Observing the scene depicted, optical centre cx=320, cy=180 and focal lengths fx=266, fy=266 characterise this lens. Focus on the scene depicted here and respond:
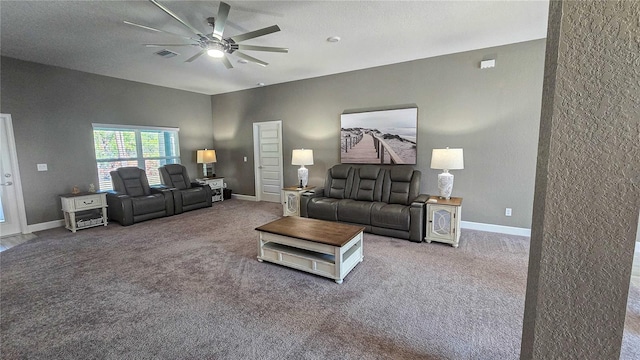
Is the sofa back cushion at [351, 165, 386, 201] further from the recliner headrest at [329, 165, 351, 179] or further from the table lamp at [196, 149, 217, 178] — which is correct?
the table lamp at [196, 149, 217, 178]

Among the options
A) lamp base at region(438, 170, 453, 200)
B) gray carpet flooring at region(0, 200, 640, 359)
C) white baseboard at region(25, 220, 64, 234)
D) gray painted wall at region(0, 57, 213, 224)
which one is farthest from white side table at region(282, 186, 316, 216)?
white baseboard at region(25, 220, 64, 234)

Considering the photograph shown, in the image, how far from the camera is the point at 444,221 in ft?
11.6

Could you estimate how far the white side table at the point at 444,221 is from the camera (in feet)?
11.3

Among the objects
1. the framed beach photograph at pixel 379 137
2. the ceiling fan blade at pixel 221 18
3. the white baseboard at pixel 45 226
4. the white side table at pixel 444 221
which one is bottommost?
the white baseboard at pixel 45 226

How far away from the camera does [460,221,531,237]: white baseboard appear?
388 cm

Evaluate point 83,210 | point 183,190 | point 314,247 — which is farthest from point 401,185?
point 83,210

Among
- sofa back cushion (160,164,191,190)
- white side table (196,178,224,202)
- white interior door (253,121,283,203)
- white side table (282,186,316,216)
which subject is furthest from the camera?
white side table (196,178,224,202)

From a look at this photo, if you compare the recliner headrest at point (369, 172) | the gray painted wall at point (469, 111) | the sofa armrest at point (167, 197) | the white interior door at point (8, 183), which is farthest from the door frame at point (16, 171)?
the recliner headrest at point (369, 172)

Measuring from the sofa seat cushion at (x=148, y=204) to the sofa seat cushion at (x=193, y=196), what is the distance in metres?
0.44

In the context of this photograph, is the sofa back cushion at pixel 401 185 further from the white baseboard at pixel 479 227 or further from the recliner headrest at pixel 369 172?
the white baseboard at pixel 479 227

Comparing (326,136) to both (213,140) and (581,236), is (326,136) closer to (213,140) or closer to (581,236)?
(213,140)

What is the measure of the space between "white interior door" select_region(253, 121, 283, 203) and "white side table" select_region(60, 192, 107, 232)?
3017 mm

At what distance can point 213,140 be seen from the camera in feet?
23.7

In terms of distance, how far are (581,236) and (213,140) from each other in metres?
7.47
